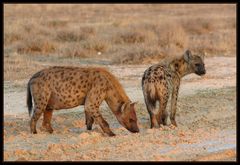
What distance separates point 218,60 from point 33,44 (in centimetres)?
530

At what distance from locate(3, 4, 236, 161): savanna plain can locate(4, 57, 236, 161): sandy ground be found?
0.01 m

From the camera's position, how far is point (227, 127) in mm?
11031

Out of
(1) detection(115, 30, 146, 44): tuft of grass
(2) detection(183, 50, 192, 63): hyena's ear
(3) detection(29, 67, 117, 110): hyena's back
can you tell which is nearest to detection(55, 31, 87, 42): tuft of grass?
(1) detection(115, 30, 146, 44): tuft of grass

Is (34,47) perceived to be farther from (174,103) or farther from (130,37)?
(174,103)

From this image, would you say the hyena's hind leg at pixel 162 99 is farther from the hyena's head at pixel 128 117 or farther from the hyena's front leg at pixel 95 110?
the hyena's front leg at pixel 95 110

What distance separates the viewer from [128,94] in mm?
14156

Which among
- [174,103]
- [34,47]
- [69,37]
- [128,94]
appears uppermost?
[174,103]

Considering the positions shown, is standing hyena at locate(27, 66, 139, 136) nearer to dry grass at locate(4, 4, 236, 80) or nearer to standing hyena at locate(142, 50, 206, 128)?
standing hyena at locate(142, 50, 206, 128)

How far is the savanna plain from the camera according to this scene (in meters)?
9.07

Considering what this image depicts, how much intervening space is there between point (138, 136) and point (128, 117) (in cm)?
38

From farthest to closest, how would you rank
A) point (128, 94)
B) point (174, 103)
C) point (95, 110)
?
1. point (128, 94)
2. point (174, 103)
3. point (95, 110)

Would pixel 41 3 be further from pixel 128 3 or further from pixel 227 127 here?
pixel 227 127

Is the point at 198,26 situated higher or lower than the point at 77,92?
lower

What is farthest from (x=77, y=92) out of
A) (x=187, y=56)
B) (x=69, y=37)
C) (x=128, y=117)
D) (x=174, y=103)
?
(x=69, y=37)
